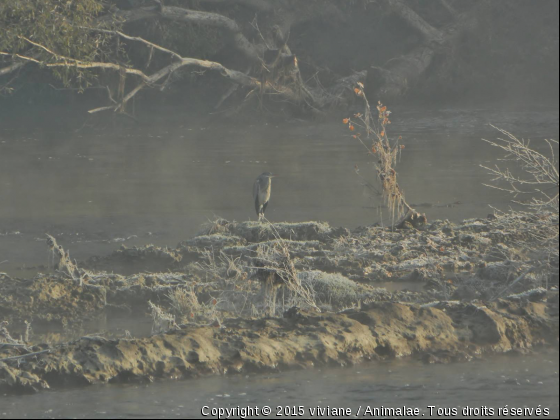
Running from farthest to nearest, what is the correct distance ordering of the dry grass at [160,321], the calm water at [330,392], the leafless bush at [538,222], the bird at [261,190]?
1. the bird at [261,190]
2. the leafless bush at [538,222]
3. the dry grass at [160,321]
4. the calm water at [330,392]

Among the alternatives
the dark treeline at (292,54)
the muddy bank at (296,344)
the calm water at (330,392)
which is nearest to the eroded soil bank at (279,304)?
the muddy bank at (296,344)

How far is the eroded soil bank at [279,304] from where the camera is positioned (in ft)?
18.7

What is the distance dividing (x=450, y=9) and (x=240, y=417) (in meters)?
24.4

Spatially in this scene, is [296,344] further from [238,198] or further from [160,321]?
[238,198]

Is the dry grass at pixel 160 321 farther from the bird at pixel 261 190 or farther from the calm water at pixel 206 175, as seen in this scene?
the bird at pixel 261 190

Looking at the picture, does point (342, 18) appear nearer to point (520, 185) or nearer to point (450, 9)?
point (450, 9)

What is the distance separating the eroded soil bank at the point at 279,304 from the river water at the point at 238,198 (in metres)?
0.18

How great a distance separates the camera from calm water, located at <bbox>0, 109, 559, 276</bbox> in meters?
11.3

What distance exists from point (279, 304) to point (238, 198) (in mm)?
6281

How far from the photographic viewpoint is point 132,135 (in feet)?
75.5

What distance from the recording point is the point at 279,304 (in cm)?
714

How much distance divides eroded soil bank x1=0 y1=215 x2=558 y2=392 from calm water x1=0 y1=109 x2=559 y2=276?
4.25 ft

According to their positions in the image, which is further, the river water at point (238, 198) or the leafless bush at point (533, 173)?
the leafless bush at point (533, 173)

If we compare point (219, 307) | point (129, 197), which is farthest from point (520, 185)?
point (219, 307)
